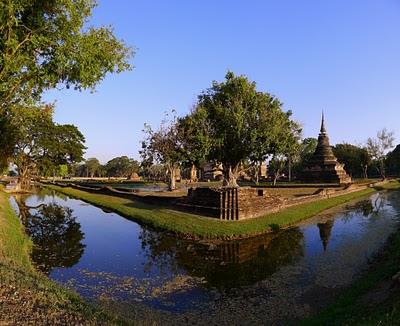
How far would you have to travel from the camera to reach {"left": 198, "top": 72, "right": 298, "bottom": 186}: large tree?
36750mm

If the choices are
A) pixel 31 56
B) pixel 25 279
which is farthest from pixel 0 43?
pixel 25 279

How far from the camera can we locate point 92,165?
154750mm

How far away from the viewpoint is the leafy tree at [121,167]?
5849 inches

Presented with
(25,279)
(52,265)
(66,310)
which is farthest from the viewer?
(52,265)

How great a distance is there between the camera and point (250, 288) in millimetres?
13008

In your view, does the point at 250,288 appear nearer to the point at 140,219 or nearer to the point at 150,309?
the point at 150,309

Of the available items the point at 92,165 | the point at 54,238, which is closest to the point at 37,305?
the point at 54,238

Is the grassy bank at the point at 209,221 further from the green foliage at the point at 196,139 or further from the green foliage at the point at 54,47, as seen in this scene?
the green foliage at the point at 54,47

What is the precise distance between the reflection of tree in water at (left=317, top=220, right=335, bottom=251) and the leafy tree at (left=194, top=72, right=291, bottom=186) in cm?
1144

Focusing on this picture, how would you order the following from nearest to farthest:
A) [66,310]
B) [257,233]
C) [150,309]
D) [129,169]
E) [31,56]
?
[66,310] < [150,309] < [31,56] < [257,233] < [129,169]

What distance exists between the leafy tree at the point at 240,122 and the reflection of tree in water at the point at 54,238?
16273 millimetres

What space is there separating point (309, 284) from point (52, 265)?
35.6ft

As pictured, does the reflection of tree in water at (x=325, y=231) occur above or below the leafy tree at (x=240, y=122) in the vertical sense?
below

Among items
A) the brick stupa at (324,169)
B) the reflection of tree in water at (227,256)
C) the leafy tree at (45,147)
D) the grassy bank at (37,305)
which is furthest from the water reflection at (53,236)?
the brick stupa at (324,169)
